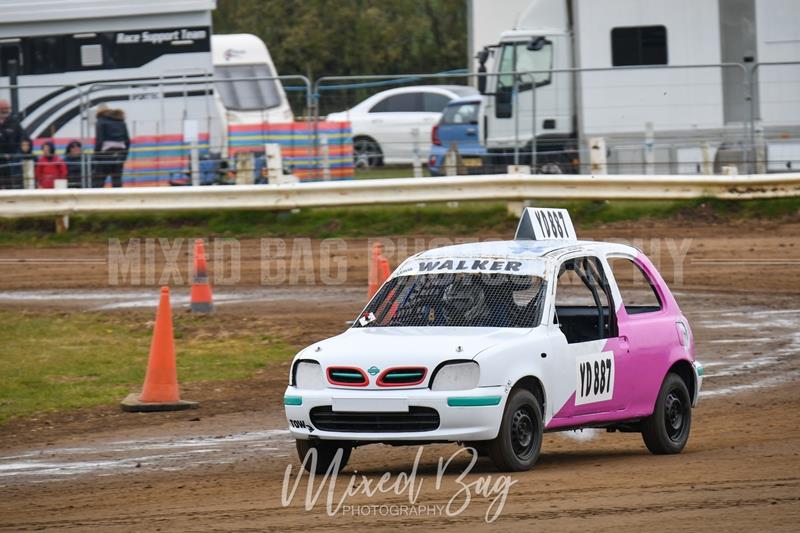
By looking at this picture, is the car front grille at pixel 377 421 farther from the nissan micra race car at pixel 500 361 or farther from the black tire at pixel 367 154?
the black tire at pixel 367 154

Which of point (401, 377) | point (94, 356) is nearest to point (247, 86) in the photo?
point (94, 356)

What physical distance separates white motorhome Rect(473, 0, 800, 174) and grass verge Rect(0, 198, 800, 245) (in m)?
0.78

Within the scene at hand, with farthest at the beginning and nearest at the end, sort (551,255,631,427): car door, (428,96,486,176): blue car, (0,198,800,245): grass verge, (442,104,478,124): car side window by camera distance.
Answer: (442,104,478,124): car side window
(428,96,486,176): blue car
(0,198,800,245): grass verge
(551,255,631,427): car door

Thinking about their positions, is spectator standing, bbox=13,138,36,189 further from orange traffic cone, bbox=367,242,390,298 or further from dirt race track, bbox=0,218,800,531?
orange traffic cone, bbox=367,242,390,298

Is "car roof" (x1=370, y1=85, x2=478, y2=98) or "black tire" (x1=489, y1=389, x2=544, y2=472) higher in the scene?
"car roof" (x1=370, y1=85, x2=478, y2=98)

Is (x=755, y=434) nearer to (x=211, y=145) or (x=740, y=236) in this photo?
(x=740, y=236)

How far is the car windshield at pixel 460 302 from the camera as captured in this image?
8.31m

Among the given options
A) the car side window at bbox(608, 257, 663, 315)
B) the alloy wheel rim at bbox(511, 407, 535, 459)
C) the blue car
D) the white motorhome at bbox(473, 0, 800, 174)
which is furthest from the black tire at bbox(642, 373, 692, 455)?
the blue car

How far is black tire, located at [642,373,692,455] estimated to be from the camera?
888 centimetres

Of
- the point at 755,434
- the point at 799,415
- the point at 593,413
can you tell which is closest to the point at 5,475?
the point at 593,413

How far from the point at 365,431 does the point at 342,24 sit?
121 ft

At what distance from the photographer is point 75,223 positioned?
22.0 meters

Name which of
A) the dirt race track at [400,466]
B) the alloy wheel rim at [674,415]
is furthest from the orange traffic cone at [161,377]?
the alloy wheel rim at [674,415]

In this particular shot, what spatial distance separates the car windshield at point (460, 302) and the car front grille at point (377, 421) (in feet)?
2.90
